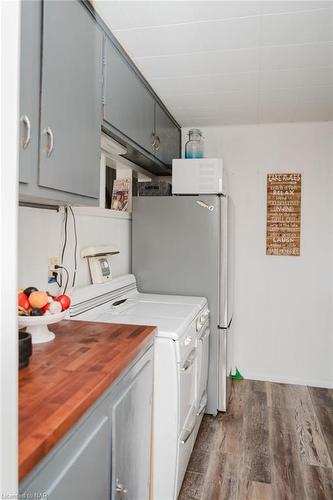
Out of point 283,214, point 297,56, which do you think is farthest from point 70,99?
point 283,214

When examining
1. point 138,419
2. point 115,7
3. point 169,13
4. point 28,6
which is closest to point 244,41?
point 169,13

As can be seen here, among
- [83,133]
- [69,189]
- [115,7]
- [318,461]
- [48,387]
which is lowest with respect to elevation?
[318,461]

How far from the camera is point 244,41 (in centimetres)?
198

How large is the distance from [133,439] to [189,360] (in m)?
0.63

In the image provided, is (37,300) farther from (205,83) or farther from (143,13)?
(205,83)

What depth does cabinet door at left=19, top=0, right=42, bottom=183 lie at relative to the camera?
1.18 meters

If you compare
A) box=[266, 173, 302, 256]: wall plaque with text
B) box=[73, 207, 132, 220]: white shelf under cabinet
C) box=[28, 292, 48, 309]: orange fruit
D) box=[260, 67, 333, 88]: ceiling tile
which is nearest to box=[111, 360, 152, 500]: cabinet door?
box=[28, 292, 48, 309]: orange fruit

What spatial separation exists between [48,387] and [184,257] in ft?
6.03

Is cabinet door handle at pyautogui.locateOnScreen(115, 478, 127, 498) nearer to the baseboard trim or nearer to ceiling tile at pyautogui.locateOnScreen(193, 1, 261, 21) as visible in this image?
ceiling tile at pyautogui.locateOnScreen(193, 1, 261, 21)

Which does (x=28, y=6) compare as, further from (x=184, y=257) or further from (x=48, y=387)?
(x=184, y=257)

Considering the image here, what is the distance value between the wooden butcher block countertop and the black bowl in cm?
2

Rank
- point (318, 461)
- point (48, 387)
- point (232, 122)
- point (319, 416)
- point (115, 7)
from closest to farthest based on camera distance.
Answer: point (48, 387), point (115, 7), point (318, 461), point (319, 416), point (232, 122)

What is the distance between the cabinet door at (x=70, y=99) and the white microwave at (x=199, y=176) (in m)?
1.17

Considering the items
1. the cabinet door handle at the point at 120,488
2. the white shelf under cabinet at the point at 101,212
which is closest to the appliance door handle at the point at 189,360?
the cabinet door handle at the point at 120,488
